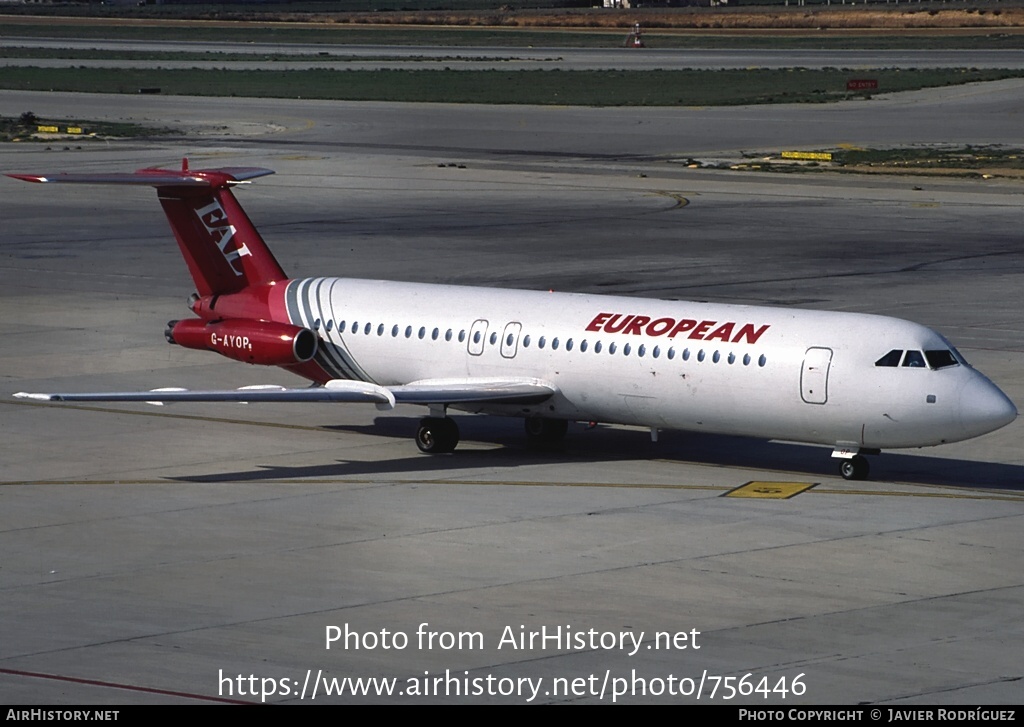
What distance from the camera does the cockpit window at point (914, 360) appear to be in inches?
1126

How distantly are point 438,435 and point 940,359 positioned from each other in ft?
29.1

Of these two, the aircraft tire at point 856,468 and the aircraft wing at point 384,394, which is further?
the aircraft wing at point 384,394

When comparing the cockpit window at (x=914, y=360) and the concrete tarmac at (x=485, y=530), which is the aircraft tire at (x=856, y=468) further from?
the cockpit window at (x=914, y=360)

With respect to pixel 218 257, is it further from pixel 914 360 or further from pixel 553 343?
pixel 914 360

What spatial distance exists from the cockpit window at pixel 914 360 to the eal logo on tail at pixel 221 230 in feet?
43.2

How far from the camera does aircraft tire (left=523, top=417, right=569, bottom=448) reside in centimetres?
3281

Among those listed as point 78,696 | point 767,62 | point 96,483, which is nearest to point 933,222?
point 96,483

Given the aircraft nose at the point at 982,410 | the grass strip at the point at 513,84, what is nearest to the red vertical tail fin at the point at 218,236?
the aircraft nose at the point at 982,410

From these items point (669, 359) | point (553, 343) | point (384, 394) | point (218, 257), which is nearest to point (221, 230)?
point (218, 257)

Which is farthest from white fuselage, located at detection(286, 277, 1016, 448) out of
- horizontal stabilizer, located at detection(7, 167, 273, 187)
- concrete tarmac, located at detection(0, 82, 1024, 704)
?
horizontal stabilizer, located at detection(7, 167, 273, 187)

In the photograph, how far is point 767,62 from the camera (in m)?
145

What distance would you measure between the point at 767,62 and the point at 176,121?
56.8 metres

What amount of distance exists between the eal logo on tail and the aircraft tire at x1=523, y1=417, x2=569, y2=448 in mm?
6718
